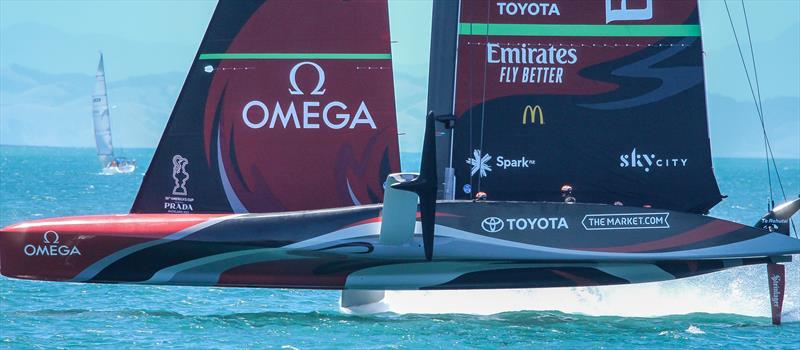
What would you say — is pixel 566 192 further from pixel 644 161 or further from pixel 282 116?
pixel 282 116

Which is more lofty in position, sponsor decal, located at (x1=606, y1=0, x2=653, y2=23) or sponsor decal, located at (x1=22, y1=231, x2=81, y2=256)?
sponsor decal, located at (x1=606, y1=0, x2=653, y2=23)

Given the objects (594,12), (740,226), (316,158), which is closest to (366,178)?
(316,158)

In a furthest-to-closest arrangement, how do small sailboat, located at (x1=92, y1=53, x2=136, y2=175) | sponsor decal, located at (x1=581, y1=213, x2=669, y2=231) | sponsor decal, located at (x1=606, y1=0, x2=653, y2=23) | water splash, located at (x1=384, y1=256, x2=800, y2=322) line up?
1. small sailboat, located at (x1=92, y1=53, x2=136, y2=175)
2. water splash, located at (x1=384, y1=256, x2=800, y2=322)
3. sponsor decal, located at (x1=606, y1=0, x2=653, y2=23)
4. sponsor decal, located at (x1=581, y1=213, x2=669, y2=231)

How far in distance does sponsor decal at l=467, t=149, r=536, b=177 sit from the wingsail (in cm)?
93

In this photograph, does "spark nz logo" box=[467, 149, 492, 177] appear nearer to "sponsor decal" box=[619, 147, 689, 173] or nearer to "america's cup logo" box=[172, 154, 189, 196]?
"sponsor decal" box=[619, 147, 689, 173]

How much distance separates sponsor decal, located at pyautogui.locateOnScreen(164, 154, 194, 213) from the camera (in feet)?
52.2

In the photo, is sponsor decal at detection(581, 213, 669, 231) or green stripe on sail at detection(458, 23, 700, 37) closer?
sponsor decal at detection(581, 213, 669, 231)

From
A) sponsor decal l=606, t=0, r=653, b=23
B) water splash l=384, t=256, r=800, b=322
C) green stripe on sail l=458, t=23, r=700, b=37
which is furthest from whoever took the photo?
water splash l=384, t=256, r=800, b=322

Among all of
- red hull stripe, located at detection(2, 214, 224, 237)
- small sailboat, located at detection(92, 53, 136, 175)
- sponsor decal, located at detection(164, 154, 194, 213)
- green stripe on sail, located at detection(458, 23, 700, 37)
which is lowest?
red hull stripe, located at detection(2, 214, 224, 237)

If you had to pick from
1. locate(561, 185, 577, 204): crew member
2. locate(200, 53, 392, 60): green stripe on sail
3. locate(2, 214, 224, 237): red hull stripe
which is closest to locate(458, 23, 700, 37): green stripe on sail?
locate(200, 53, 392, 60): green stripe on sail

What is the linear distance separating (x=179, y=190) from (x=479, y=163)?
12.0 ft

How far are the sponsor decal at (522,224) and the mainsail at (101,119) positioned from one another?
63675 millimetres

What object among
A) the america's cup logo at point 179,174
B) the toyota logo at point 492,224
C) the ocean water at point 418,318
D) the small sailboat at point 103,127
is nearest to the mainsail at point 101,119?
the small sailboat at point 103,127

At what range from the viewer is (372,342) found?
14.4 m
